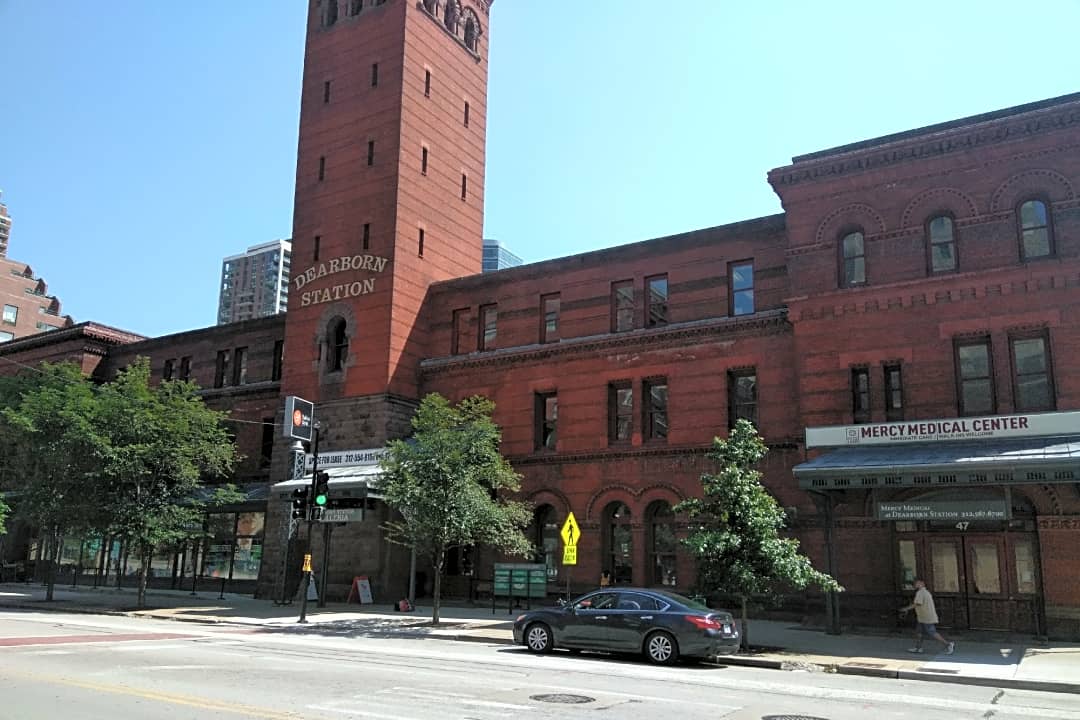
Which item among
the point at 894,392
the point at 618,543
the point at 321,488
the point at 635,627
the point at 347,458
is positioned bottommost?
the point at 635,627

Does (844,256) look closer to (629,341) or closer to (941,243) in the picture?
(941,243)

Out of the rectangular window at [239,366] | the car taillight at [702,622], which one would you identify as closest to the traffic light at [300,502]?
the car taillight at [702,622]

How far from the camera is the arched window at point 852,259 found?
25.4 m

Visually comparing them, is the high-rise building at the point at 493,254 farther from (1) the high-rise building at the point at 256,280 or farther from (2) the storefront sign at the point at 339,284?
(2) the storefront sign at the point at 339,284

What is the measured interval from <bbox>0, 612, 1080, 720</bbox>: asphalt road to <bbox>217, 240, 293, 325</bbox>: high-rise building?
154081 millimetres

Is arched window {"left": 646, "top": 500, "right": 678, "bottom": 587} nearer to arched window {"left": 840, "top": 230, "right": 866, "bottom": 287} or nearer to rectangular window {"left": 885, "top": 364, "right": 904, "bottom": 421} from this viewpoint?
rectangular window {"left": 885, "top": 364, "right": 904, "bottom": 421}

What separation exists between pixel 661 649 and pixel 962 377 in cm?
1234

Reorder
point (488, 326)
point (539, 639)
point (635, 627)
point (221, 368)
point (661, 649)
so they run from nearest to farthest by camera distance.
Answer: point (661, 649) < point (635, 627) < point (539, 639) < point (488, 326) < point (221, 368)

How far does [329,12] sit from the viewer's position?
39500 millimetres

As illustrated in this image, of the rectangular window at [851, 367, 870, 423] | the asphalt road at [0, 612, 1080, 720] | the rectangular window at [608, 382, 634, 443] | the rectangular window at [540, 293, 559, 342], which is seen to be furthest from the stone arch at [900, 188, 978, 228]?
the asphalt road at [0, 612, 1080, 720]

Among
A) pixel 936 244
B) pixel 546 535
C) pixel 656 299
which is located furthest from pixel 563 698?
pixel 656 299

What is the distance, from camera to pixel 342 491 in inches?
1192

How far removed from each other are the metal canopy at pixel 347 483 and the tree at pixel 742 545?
38.9ft

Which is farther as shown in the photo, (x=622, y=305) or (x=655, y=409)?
(x=622, y=305)
